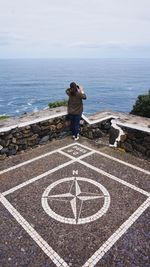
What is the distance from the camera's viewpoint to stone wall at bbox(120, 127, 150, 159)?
378 inches

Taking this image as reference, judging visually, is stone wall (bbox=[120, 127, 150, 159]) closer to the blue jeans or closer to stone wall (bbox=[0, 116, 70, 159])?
the blue jeans

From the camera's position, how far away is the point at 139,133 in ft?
32.0

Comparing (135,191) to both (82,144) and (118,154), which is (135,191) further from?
(82,144)

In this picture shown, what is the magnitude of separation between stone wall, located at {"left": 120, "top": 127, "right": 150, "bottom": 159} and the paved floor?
0.48 m

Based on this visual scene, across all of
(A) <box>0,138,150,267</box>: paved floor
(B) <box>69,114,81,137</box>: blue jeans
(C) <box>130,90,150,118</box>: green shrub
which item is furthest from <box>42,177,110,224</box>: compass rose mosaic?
(C) <box>130,90,150,118</box>: green shrub

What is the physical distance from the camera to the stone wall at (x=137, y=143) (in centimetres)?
961

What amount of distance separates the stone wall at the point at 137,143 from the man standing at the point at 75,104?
217 cm

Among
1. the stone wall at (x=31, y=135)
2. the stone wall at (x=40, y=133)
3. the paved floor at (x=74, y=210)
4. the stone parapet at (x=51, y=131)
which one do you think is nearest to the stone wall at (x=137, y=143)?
the stone parapet at (x=51, y=131)

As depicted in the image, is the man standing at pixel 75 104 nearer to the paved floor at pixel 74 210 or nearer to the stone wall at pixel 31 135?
the stone wall at pixel 31 135

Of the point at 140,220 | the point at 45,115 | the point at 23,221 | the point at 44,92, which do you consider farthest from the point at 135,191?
the point at 44,92

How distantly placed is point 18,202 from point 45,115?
4770 mm

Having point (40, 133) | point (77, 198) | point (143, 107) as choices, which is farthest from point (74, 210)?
point (143, 107)

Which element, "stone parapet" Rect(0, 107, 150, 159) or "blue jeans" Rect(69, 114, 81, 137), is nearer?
"stone parapet" Rect(0, 107, 150, 159)

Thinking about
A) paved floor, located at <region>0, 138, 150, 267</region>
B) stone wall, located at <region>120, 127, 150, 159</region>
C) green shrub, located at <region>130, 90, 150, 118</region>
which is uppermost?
stone wall, located at <region>120, 127, 150, 159</region>
